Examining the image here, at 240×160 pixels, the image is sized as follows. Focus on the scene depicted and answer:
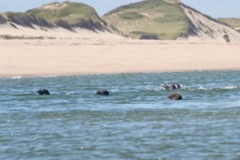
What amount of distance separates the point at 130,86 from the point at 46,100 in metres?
7.30

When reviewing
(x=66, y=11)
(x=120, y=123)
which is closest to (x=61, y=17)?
(x=66, y=11)

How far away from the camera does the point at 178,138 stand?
18.1m

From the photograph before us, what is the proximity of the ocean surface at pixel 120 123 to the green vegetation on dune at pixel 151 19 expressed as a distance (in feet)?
151

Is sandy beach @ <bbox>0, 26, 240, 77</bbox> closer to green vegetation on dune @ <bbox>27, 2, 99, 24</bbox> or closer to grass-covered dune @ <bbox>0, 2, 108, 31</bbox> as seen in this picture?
grass-covered dune @ <bbox>0, 2, 108, 31</bbox>

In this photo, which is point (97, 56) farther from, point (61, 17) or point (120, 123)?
point (120, 123)

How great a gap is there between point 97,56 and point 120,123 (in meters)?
31.1

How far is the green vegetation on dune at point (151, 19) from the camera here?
83.2 meters

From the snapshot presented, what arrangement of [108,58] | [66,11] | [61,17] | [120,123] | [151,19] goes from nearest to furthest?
[120,123], [108,58], [61,17], [66,11], [151,19]

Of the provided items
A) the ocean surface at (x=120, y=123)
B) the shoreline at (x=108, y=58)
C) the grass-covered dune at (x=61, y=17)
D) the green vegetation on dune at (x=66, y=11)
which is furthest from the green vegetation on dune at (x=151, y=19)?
the ocean surface at (x=120, y=123)

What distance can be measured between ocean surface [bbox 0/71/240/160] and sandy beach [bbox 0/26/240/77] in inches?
390

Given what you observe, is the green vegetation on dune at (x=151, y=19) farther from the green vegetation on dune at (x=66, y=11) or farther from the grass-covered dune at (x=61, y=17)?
the grass-covered dune at (x=61, y=17)

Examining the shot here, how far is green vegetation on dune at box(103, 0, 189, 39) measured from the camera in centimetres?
8322

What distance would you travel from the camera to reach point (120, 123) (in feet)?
70.1

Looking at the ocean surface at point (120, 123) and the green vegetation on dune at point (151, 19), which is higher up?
the green vegetation on dune at point (151, 19)
